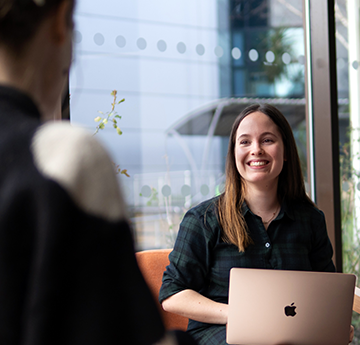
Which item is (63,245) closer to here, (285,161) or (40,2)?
(40,2)

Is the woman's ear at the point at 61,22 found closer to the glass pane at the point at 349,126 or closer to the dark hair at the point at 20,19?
the dark hair at the point at 20,19

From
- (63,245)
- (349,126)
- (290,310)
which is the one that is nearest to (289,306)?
(290,310)

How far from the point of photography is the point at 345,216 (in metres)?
2.34

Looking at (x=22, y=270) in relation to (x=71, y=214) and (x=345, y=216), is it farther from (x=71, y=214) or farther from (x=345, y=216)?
(x=345, y=216)

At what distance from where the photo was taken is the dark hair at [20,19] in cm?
34

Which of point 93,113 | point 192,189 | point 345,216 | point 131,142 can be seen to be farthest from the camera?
point 345,216

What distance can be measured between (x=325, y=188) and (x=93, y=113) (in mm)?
1447

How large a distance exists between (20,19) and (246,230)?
1.25 meters

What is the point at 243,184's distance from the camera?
5.29ft

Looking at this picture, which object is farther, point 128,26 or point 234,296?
point 128,26

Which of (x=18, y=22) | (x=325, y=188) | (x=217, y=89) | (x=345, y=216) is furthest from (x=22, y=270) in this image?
(x=345, y=216)

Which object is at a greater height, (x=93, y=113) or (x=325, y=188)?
(x=93, y=113)

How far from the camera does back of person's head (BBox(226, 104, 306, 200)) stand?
1.60 m

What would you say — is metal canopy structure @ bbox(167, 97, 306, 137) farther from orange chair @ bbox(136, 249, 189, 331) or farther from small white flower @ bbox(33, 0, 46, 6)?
small white flower @ bbox(33, 0, 46, 6)
